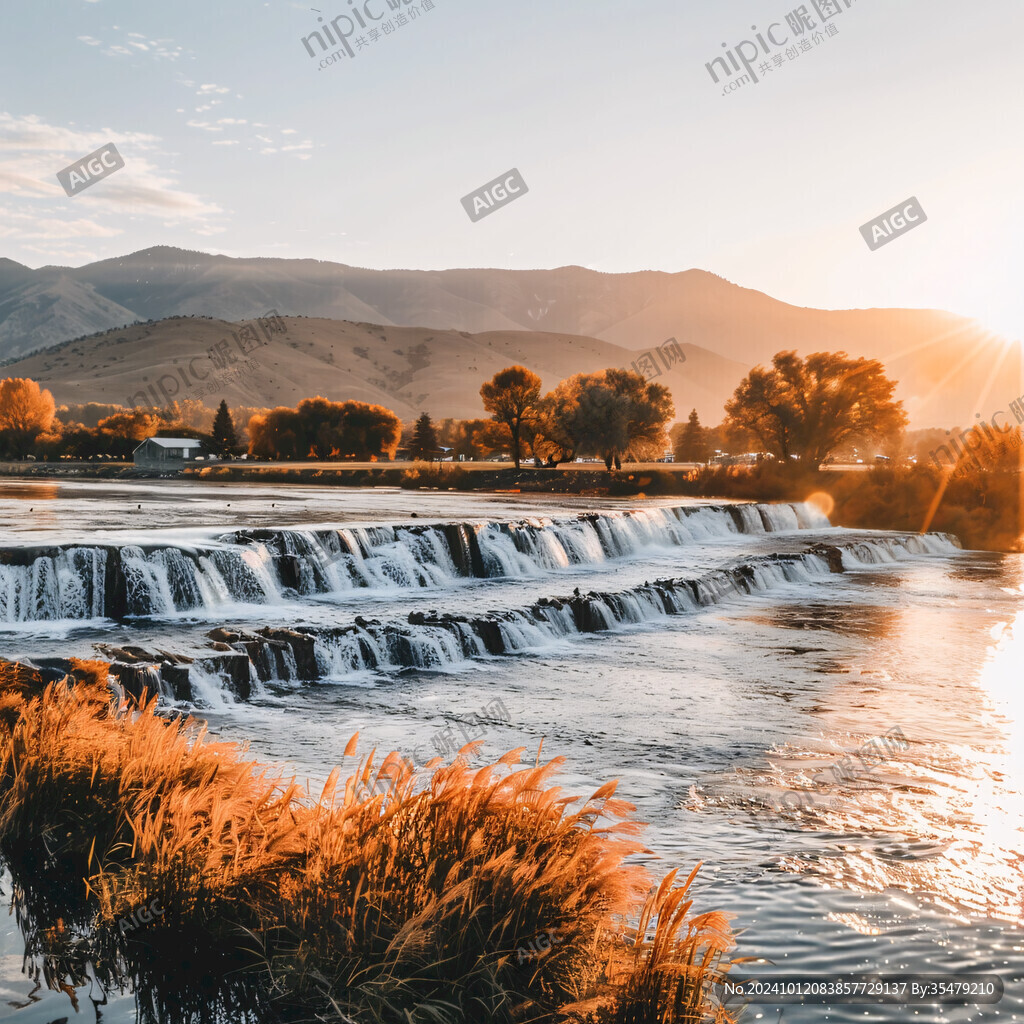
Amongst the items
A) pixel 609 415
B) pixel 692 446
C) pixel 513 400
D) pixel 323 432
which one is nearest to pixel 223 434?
pixel 323 432

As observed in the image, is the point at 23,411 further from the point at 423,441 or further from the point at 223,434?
the point at 423,441

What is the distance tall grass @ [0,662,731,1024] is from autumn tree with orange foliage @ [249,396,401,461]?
90.4m

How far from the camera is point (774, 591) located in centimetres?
2773

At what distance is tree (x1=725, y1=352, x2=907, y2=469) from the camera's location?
65875 millimetres

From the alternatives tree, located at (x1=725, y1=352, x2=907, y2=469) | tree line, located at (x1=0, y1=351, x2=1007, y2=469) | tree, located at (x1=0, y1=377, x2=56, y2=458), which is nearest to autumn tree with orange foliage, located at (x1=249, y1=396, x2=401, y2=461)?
tree line, located at (x1=0, y1=351, x2=1007, y2=469)

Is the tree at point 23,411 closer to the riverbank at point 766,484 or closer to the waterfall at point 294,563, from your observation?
the riverbank at point 766,484

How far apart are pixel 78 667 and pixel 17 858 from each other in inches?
219

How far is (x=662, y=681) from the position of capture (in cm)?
1559

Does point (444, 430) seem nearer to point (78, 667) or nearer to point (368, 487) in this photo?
point (368, 487)

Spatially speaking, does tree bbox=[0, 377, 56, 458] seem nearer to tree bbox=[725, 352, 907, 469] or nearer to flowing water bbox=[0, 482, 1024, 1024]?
flowing water bbox=[0, 482, 1024, 1024]

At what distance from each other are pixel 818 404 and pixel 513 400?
26.6 meters

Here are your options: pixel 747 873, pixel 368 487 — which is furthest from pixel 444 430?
pixel 747 873

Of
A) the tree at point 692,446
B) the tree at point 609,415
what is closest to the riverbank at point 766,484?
the tree at point 609,415

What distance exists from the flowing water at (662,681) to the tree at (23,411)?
76.1 meters
